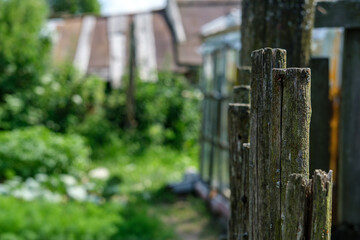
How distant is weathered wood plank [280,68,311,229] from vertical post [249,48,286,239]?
4cm

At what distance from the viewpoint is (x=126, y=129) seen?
1081cm

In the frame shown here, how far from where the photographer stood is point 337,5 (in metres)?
2.68

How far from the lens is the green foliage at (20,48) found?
10.7 m

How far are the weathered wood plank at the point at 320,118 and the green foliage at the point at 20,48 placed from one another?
8796mm

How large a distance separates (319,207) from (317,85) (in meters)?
1.55

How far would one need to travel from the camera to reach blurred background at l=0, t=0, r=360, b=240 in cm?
429

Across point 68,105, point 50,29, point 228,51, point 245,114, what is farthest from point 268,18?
point 50,29

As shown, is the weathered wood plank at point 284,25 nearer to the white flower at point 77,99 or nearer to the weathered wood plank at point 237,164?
the weathered wood plank at point 237,164

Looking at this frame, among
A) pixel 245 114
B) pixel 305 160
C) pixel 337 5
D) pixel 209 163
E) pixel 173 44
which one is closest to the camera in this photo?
pixel 305 160

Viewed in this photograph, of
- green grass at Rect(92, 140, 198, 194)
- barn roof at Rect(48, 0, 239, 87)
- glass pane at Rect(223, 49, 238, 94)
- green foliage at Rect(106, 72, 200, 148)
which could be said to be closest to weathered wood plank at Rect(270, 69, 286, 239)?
glass pane at Rect(223, 49, 238, 94)

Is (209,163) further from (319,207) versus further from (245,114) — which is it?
(319,207)

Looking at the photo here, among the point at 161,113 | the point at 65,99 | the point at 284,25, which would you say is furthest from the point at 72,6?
the point at 284,25

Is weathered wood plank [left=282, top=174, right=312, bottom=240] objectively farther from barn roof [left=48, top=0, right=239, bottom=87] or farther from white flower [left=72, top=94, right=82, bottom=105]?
barn roof [left=48, top=0, right=239, bottom=87]

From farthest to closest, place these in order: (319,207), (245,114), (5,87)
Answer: (5,87)
(245,114)
(319,207)
